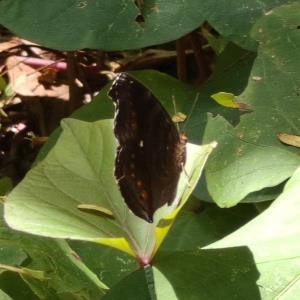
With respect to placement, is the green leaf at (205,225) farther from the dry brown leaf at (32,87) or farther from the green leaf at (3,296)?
the dry brown leaf at (32,87)

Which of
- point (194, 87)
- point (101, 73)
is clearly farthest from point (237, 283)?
point (101, 73)

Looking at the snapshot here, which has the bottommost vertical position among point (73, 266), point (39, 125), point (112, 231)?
point (39, 125)

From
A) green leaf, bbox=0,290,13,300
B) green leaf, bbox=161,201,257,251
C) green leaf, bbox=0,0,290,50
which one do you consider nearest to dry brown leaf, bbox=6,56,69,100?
green leaf, bbox=0,0,290,50

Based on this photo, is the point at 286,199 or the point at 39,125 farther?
the point at 39,125

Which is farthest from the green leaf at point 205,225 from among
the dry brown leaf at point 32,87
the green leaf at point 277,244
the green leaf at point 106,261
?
the dry brown leaf at point 32,87

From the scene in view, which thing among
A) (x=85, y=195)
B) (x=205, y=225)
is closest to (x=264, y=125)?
(x=205, y=225)

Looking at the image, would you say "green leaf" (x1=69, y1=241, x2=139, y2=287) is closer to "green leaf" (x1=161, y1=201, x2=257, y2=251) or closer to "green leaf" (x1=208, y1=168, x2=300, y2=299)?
"green leaf" (x1=161, y1=201, x2=257, y2=251)

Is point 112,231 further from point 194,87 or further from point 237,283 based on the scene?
point 194,87
